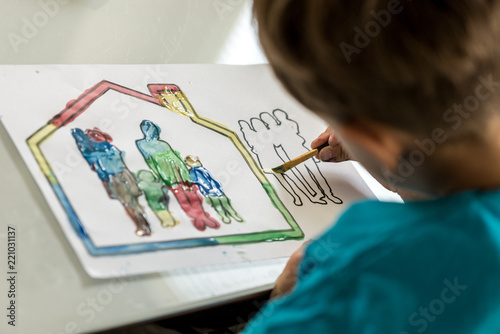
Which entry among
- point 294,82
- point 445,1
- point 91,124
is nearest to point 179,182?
point 91,124

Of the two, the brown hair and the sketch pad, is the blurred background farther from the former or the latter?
the brown hair

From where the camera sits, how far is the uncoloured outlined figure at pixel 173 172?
0.59 m

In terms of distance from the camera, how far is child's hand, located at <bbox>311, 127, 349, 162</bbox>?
736 millimetres

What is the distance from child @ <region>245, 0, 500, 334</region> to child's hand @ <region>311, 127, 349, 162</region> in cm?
30

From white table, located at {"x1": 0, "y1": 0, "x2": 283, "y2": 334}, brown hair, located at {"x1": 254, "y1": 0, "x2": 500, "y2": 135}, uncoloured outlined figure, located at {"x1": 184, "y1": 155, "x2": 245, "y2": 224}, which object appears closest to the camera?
brown hair, located at {"x1": 254, "y1": 0, "x2": 500, "y2": 135}

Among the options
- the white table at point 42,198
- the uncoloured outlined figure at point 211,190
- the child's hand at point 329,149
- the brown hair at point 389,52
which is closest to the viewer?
the brown hair at point 389,52

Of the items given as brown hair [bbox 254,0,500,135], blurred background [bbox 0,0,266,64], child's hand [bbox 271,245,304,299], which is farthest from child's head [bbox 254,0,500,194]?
blurred background [bbox 0,0,266,64]

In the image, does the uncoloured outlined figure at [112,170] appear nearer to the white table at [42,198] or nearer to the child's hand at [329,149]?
the white table at [42,198]

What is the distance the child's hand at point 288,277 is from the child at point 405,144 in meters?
0.12

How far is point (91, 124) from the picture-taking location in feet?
2.09

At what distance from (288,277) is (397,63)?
10.5 inches

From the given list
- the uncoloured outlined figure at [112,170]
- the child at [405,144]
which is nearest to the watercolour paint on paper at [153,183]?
the uncoloured outlined figure at [112,170]

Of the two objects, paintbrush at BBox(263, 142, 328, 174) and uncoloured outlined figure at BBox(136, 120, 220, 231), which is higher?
uncoloured outlined figure at BBox(136, 120, 220, 231)

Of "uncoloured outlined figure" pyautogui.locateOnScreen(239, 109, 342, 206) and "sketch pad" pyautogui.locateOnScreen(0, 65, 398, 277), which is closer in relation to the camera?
"sketch pad" pyautogui.locateOnScreen(0, 65, 398, 277)
